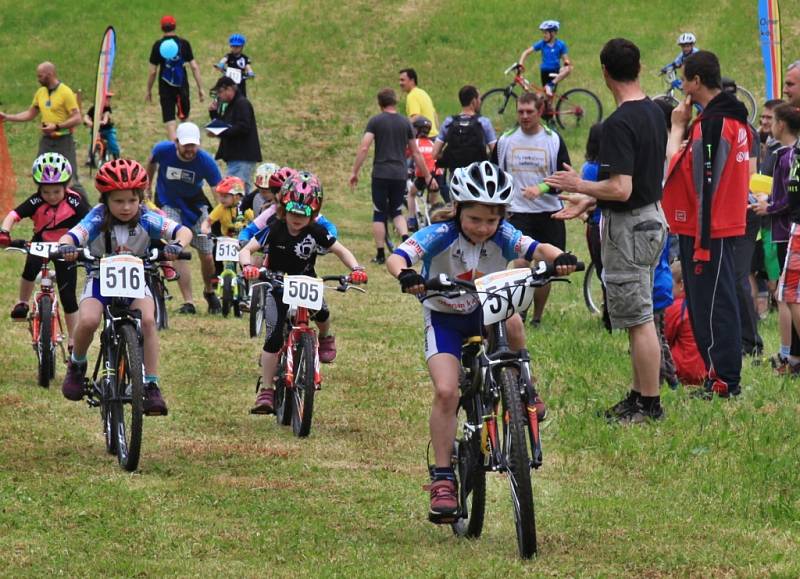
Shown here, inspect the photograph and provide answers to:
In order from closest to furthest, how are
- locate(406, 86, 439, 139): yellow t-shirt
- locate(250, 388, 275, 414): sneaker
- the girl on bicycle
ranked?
locate(250, 388, 275, 414): sneaker → the girl on bicycle → locate(406, 86, 439, 139): yellow t-shirt

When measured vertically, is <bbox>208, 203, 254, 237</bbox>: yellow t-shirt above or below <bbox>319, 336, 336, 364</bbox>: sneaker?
above

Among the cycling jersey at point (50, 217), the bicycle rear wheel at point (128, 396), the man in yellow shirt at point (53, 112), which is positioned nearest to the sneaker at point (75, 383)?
the bicycle rear wheel at point (128, 396)

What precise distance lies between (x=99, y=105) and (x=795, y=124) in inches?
503

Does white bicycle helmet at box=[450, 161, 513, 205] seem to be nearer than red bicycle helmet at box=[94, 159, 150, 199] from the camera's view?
Yes

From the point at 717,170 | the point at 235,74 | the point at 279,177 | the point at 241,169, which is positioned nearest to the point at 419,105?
the point at 241,169

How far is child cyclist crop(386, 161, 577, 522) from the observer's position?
7180 mm

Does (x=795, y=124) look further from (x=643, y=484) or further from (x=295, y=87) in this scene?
(x=295, y=87)

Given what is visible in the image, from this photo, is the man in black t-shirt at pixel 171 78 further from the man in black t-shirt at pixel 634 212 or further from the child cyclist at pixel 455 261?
the child cyclist at pixel 455 261

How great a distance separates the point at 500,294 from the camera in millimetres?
6785

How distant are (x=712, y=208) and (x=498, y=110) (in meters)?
19.3

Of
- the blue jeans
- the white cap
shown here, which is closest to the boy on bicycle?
the blue jeans

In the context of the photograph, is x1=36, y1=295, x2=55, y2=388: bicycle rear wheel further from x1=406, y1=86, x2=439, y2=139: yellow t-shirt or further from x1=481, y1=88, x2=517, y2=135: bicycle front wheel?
x1=481, y1=88, x2=517, y2=135: bicycle front wheel

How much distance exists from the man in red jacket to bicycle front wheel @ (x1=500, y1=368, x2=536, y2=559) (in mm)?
3992

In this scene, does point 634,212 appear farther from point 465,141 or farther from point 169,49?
point 169,49
